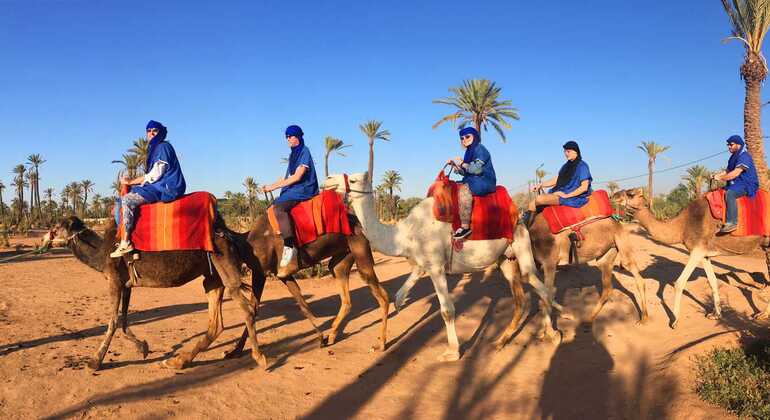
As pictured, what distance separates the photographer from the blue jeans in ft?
23.4

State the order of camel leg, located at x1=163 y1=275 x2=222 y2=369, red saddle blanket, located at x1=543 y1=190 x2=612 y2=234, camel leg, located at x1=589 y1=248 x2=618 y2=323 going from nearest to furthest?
camel leg, located at x1=163 y1=275 x2=222 y2=369 < red saddle blanket, located at x1=543 y1=190 x2=612 y2=234 < camel leg, located at x1=589 y1=248 x2=618 y2=323

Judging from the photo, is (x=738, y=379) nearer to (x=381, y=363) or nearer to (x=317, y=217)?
(x=381, y=363)

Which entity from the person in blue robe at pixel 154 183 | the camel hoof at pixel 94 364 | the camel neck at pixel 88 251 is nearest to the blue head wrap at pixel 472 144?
the person in blue robe at pixel 154 183

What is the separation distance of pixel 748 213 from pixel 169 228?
8.18 meters

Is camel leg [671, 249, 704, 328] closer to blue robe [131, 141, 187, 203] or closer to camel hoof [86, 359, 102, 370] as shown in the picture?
blue robe [131, 141, 187, 203]

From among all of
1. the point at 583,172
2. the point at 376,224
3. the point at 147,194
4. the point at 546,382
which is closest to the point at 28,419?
the point at 147,194

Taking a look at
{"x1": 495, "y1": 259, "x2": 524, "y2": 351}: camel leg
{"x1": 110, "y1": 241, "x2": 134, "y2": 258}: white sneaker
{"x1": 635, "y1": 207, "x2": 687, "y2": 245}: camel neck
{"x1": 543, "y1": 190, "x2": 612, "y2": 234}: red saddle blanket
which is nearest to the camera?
{"x1": 110, "y1": 241, "x2": 134, "y2": 258}: white sneaker

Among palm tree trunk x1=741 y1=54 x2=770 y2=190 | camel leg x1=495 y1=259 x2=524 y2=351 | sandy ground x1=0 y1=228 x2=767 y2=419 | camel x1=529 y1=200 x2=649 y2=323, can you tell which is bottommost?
sandy ground x1=0 y1=228 x2=767 y2=419

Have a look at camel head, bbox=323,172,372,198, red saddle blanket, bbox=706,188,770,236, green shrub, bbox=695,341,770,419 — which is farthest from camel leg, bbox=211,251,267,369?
red saddle blanket, bbox=706,188,770,236

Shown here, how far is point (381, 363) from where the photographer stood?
6.00 m

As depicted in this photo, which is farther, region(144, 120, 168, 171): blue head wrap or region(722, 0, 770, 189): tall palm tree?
region(722, 0, 770, 189): tall palm tree

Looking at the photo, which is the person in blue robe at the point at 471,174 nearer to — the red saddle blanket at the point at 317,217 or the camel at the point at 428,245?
the camel at the point at 428,245

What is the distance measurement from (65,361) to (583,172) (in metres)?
7.41

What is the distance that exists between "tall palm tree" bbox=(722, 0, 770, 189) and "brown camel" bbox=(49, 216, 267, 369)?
58.5ft
